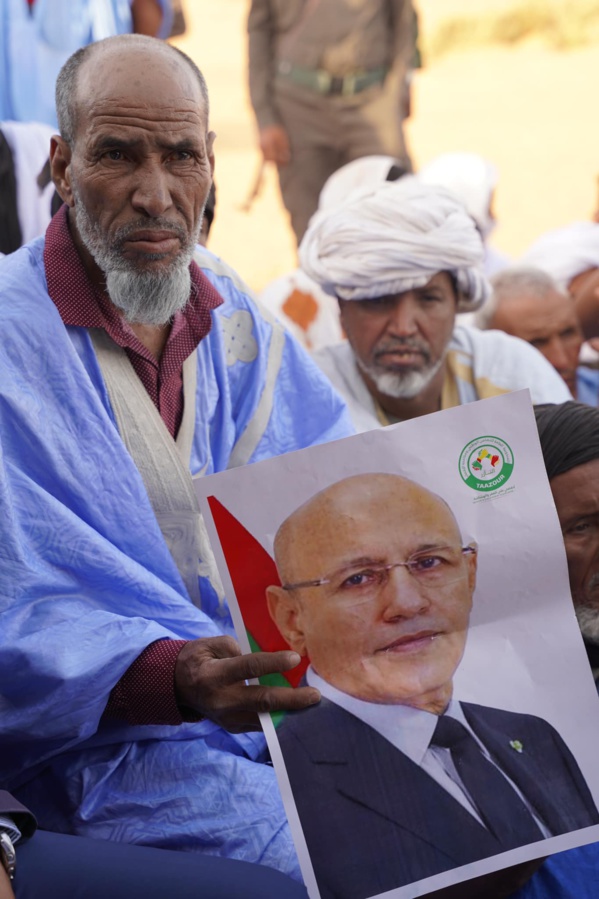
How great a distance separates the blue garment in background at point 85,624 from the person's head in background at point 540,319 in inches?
113

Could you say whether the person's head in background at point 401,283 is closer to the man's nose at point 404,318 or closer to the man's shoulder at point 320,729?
the man's nose at point 404,318

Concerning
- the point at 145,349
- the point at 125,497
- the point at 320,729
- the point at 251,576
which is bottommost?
the point at 320,729

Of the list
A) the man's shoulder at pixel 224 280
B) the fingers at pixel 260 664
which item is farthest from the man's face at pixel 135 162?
the fingers at pixel 260 664

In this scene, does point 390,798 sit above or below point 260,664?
below

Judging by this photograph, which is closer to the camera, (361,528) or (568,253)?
(361,528)

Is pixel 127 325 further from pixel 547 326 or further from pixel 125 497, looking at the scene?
pixel 547 326

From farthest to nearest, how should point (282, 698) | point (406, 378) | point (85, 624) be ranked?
point (406, 378) < point (85, 624) < point (282, 698)

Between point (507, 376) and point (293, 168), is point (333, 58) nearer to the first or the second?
point (293, 168)

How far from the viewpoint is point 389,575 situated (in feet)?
5.83

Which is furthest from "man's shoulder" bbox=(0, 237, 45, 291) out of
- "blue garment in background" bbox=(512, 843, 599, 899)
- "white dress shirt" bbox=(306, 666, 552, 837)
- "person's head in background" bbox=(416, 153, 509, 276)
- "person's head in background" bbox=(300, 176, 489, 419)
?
"person's head in background" bbox=(416, 153, 509, 276)

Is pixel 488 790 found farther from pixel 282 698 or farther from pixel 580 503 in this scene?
pixel 580 503

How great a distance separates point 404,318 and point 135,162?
1.80 metres

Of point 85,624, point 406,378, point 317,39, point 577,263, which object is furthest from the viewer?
point 317,39

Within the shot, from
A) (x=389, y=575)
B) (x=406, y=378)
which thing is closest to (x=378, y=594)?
(x=389, y=575)
